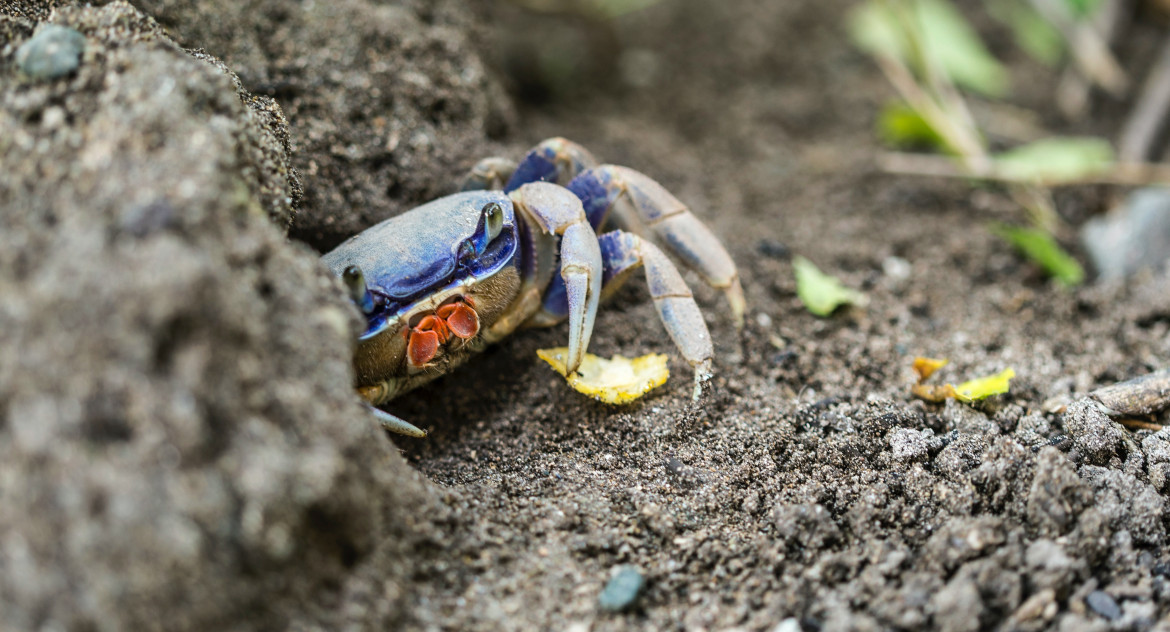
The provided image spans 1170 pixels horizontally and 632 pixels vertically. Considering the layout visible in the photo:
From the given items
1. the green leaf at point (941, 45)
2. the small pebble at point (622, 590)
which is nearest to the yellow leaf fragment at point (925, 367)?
the small pebble at point (622, 590)

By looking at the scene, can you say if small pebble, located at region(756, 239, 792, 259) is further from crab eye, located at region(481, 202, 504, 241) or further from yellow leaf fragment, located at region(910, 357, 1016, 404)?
crab eye, located at region(481, 202, 504, 241)

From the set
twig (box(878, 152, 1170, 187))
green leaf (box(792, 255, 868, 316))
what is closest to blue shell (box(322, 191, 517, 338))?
green leaf (box(792, 255, 868, 316))

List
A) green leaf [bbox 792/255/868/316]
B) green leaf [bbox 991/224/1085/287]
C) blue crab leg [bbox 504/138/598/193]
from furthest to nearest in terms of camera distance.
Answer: green leaf [bbox 991/224/1085/287] → green leaf [bbox 792/255/868/316] → blue crab leg [bbox 504/138/598/193]

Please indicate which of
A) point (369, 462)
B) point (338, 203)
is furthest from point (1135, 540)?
point (338, 203)

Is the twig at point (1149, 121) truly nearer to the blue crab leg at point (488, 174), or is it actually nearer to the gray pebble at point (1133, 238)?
the gray pebble at point (1133, 238)

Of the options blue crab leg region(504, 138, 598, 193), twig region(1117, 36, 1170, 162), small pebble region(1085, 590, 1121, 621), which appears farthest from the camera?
twig region(1117, 36, 1170, 162)

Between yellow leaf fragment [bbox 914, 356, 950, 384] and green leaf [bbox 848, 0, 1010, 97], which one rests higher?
green leaf [bbox 848, 0, 1010, 97]

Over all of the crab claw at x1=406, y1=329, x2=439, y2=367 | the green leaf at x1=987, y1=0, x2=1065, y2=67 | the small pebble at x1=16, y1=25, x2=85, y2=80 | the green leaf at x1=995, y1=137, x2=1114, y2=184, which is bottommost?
the crab claw at x1=406, y1=329, x2=439, y2=367
